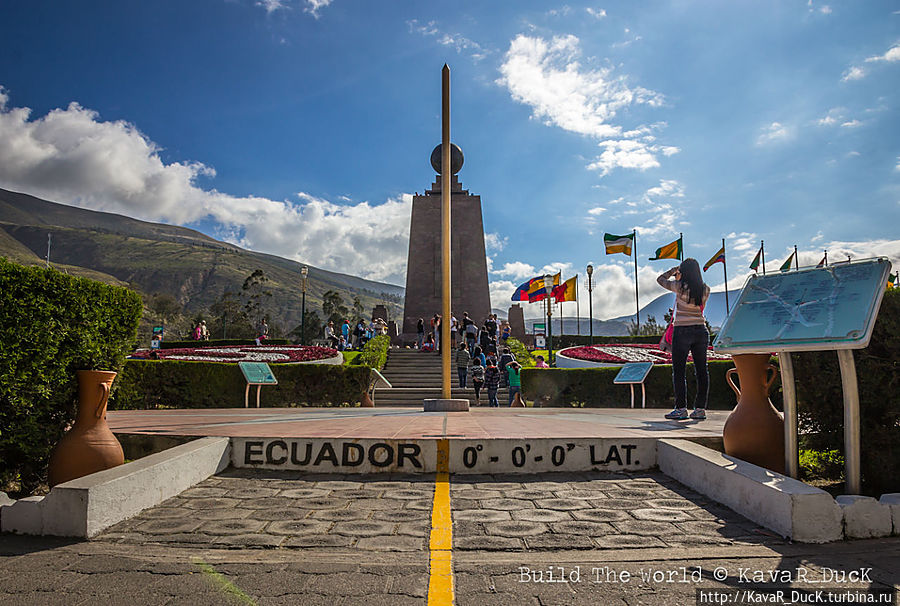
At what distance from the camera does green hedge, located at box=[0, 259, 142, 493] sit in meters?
4.03

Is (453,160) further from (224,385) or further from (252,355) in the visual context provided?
(224,385)

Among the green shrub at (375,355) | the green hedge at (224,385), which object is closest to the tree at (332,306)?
the green shrub at (375,355)

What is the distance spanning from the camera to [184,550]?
114 inches

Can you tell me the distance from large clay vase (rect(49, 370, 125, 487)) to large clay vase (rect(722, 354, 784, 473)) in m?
4.69

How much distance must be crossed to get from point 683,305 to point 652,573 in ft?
15.7

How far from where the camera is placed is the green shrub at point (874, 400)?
3600 mm

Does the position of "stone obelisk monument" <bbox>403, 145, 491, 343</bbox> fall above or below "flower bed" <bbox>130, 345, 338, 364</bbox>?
above

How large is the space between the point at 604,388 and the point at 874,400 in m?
10.0

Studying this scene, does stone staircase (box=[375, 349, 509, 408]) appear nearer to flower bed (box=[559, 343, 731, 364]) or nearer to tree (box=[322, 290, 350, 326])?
flower bed (box=[559, 343, 731, 364])

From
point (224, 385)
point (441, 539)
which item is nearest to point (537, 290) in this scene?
point (224, 385)

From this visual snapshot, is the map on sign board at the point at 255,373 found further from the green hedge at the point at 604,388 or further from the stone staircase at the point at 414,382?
the green hedge at the point at 604,388

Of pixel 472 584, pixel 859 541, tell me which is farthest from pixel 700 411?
pixel 472 584

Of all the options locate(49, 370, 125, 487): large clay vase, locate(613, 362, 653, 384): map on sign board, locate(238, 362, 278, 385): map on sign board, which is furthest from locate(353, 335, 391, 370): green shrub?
locate(49, 370, 125, 487): large clay vase

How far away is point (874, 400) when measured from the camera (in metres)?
3.68
